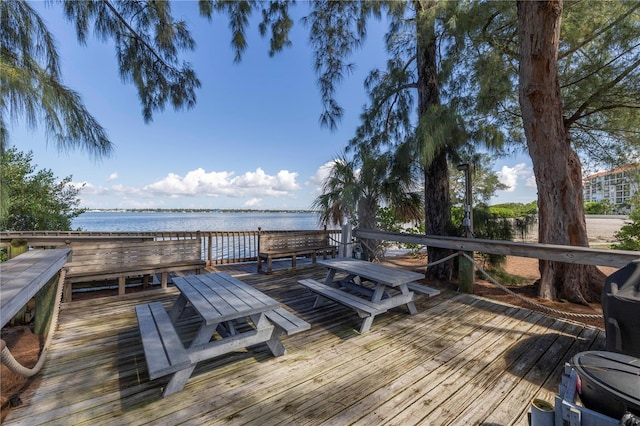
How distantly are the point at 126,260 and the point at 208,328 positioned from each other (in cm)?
299

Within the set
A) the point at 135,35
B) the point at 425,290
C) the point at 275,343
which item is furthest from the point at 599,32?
the point at 135,35

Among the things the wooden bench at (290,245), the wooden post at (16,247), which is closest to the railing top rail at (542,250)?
the wooden bench at (290,245)

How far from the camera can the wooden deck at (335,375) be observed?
156 cm

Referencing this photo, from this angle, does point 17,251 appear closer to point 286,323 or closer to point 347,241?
point 286,323

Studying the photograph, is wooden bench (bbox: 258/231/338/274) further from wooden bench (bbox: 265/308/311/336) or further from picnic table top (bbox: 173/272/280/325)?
wooden bench (bbox: 265/308/311/336)

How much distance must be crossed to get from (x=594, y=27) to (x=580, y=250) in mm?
3508

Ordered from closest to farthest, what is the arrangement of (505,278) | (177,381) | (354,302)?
(177,381)
(354,302)
(505,278)

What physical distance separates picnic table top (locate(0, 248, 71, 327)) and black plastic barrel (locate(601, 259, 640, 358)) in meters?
3.27

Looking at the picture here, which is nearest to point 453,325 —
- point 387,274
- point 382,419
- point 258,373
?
point 387,274

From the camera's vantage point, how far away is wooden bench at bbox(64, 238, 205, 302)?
3553mm

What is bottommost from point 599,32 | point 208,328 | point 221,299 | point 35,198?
point 208,328

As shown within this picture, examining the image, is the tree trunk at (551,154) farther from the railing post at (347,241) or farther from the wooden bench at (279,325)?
the wooden bench at (279,325)

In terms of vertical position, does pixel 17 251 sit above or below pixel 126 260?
above

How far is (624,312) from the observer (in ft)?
5.32
